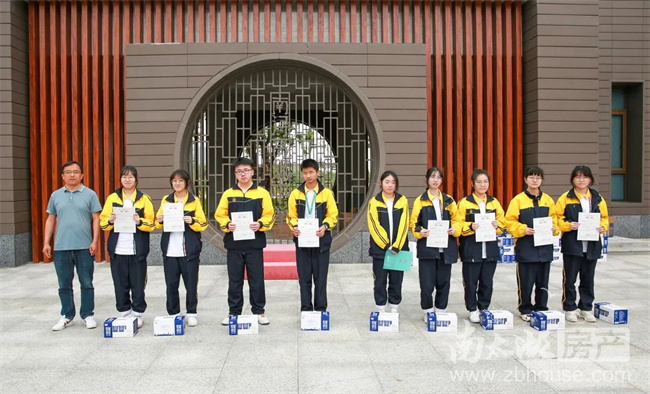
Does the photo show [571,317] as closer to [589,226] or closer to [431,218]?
[589,226]

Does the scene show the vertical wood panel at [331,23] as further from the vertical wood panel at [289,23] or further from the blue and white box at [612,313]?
the blue and white box at [612,313]

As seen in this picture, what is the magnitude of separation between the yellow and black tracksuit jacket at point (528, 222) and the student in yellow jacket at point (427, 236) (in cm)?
58

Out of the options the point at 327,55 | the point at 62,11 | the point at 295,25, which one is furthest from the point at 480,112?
the point at 62,11

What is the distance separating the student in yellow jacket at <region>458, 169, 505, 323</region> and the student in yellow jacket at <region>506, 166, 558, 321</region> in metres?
0.18

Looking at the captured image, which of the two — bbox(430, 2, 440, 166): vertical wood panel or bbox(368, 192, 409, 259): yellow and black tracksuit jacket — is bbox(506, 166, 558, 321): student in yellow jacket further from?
bbox(430, 2, 440, 166): vertical wood panel

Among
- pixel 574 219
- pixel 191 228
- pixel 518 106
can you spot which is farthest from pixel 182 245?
pixel 518 106

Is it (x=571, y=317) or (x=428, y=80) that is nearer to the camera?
(x=571, y=317)

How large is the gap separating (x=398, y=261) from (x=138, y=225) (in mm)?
2631

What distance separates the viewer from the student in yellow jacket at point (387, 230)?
4.68 meters

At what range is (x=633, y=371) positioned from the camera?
11.5 ft

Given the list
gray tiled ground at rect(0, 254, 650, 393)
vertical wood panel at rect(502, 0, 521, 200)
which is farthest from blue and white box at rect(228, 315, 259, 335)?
vertical wood panel at rect(502, 0, 521, 200)

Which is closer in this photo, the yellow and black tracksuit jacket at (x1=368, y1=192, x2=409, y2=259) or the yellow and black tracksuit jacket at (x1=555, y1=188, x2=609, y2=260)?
the yellow and black tracksuit jacket at (x1=368, y1=192, x2=409, y2=259)

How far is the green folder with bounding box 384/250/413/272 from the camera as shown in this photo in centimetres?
466

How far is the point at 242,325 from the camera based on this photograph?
14.7 feet
